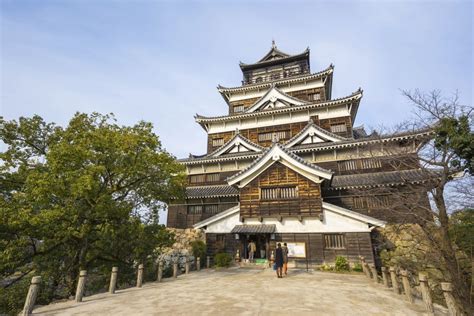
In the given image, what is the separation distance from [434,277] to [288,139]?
15.8 metres

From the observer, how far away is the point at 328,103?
23.1 m

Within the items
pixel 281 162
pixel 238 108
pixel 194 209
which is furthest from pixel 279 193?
pixel 238 108

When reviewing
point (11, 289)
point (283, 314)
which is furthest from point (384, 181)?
point (11, 289)

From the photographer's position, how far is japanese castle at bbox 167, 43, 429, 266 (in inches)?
591

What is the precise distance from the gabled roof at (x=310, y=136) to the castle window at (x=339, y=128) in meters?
2.34

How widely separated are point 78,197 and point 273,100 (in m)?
21.4

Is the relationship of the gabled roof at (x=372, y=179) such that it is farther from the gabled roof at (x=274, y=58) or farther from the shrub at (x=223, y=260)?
the gabled roof at (x=274, y=58)

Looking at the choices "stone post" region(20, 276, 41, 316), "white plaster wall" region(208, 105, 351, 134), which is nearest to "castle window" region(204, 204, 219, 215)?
"white plaster wall" region(208, 105, 351, 134)

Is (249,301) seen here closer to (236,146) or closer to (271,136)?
(236,146)

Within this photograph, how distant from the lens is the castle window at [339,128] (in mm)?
22842

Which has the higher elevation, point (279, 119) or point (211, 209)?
point (279, 119)

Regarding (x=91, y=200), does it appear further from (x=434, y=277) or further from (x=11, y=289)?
(x=434, y=277)

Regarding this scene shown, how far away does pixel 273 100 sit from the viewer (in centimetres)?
2633

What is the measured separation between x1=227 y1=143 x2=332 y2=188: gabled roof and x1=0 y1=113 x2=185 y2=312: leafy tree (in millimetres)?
→ 5577
